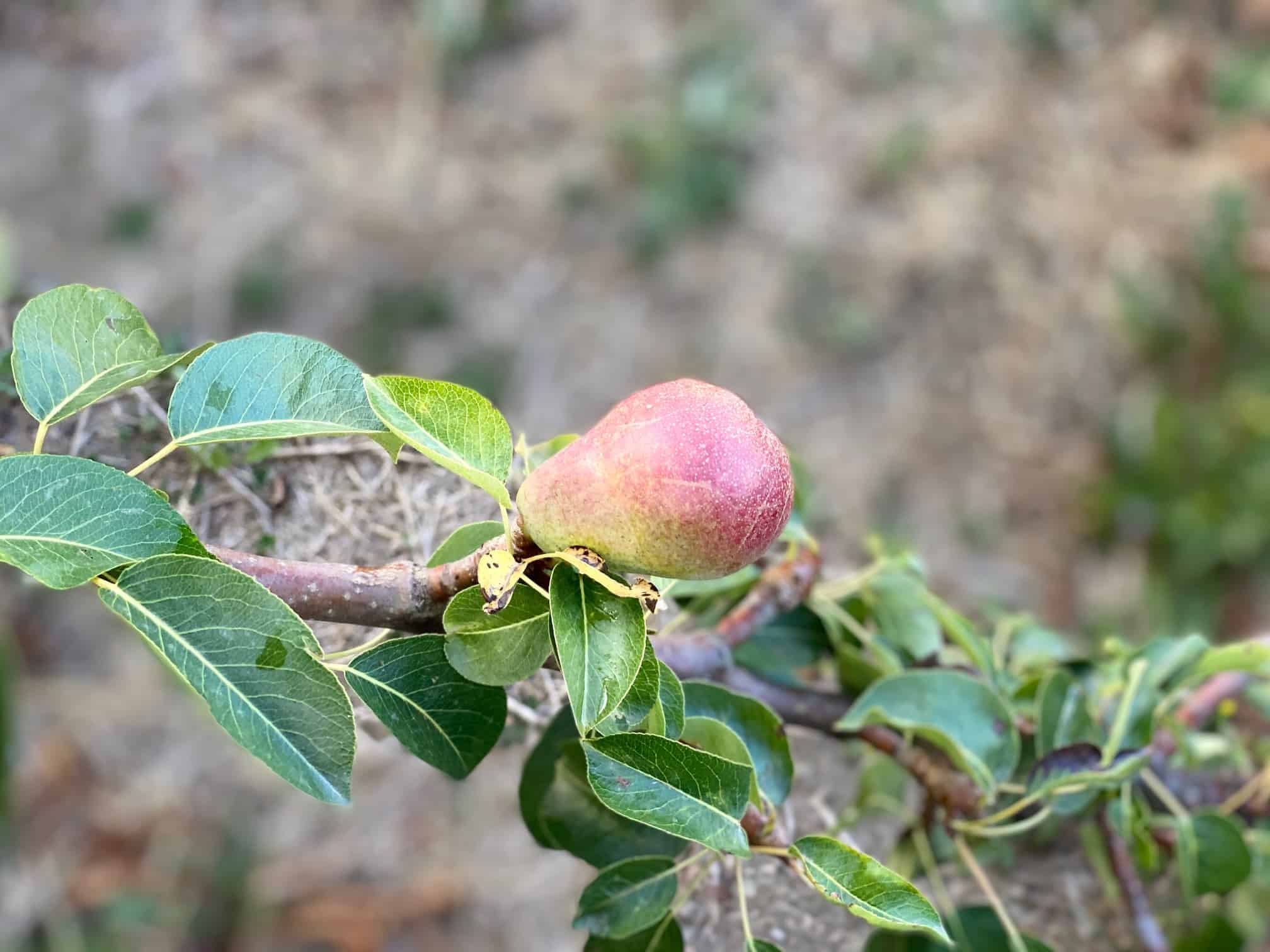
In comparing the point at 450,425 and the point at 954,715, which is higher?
the point at 450,425

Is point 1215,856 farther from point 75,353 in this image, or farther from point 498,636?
point 75,353

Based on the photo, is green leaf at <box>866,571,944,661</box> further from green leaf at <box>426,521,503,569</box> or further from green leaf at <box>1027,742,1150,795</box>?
green leaf at <box>426,521,503,569</box>

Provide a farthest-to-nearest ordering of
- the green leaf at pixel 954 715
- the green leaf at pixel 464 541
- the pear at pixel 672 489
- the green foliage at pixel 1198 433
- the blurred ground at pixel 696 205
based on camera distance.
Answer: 1. the blurred ground at pixel 696 205
2. the green foliage at pixel 1198 433
3. the green leaf at pixel 954 715
4. the green leaf at pixel 464 541
5. the pear at pixel 672 489

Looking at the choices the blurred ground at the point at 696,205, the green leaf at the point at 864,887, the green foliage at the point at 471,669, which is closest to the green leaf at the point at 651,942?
the green foliage at the point at 471,669

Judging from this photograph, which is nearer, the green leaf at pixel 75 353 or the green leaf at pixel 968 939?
the green leaf at pixel 75 353

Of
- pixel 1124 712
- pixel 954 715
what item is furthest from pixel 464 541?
pixel 1124 712

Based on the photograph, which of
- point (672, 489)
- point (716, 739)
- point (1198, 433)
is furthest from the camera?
point (1198, 433)

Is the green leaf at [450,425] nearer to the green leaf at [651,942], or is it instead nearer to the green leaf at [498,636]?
the green leaf at [498,636]

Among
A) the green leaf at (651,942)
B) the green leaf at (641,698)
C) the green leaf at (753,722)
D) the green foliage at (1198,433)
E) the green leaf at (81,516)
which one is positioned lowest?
the green foliage at (1198,433)
